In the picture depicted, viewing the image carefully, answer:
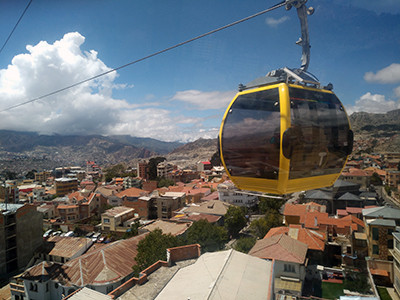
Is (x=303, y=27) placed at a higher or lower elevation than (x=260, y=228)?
higher

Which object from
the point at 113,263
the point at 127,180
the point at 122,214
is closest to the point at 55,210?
the point at 122,214

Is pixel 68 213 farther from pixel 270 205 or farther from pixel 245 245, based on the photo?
pixel 270 205

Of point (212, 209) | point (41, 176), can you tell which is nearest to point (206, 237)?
point (212, 209)

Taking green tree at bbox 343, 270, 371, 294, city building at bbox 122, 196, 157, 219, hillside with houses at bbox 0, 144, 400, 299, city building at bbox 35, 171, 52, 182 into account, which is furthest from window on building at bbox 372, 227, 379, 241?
city building at bbox 35, 171, 52, 182

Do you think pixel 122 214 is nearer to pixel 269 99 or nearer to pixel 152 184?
pixel 152 184

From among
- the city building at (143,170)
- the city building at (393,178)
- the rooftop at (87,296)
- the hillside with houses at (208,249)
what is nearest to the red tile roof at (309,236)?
the hillside with houses at (208,249)

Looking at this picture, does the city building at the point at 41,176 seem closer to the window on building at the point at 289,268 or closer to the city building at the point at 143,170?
the city building at the point at 143,170
